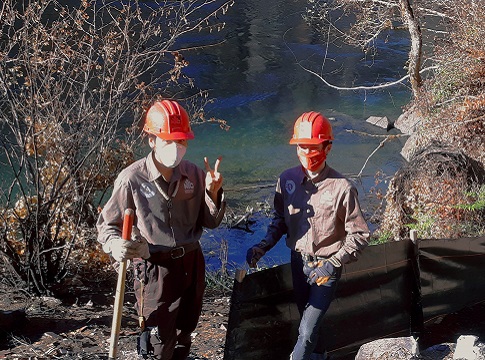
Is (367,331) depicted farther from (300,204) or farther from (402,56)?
(402,56)

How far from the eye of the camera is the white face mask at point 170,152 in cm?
387

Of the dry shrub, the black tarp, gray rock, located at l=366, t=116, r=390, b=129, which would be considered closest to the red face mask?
the black tarp

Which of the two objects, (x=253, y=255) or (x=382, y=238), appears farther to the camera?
(x=382, y=238)

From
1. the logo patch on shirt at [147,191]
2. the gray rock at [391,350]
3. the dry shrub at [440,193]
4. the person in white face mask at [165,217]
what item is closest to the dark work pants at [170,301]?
the person in white face mask at [165,217]

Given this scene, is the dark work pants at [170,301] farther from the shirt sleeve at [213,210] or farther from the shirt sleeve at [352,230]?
the shirt sleeve at [352,230]

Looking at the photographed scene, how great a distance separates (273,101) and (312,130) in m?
13.8

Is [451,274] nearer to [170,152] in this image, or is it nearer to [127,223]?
[170,152]

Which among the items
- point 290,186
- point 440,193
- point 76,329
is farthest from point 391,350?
point 440,193

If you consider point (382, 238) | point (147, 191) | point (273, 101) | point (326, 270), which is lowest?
point (326, 270)

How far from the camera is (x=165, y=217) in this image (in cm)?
396

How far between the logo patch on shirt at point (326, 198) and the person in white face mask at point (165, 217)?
0.58m

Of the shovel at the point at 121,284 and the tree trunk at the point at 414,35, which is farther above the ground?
the tree trunk at the point at 414,35

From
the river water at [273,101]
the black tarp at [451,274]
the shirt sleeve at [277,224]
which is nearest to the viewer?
the shirt sleeve at [277,224]

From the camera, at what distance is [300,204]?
4227 mm
